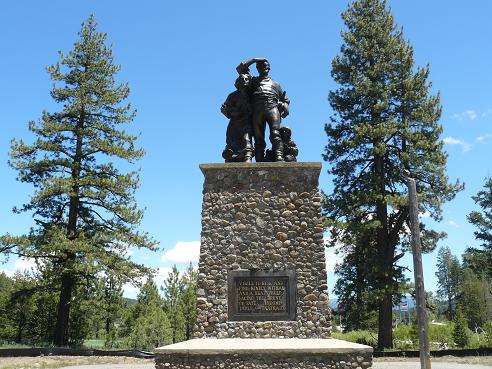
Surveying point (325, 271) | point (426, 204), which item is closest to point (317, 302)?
point (325, 271)

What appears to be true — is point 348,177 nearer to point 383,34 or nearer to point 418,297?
point 383,34

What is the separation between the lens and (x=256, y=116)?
10.6 meters

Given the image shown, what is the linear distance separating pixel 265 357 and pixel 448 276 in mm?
84413

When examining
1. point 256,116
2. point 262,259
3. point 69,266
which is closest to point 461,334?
point 262,259

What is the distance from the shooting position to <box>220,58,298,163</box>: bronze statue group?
1030cm

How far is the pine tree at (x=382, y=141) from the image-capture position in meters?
19.6

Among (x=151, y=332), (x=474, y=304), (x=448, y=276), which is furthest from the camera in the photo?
(x=448, y=276)

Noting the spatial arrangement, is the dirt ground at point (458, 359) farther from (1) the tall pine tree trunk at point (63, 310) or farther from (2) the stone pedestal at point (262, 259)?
(1) the tall pine tree trunk at point (63, 310)

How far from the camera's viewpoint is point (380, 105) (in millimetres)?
20062

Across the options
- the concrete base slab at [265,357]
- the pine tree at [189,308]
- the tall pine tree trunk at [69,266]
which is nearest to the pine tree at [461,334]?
the pine tree at [189,308]

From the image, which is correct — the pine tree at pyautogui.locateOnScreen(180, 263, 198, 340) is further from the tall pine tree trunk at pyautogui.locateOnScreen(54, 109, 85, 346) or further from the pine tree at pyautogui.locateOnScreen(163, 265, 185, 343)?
the tall pine tree trunk at pyautogui.locateOnScreen(54, 109, 85, 346)

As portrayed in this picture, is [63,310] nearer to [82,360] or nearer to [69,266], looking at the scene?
[69,266]

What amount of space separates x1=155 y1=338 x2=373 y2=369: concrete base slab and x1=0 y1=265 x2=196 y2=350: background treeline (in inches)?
508

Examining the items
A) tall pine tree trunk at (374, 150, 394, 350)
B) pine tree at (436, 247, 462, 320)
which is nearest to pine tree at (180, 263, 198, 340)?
tall pine tree trunk at (374, 150, 394, 350)
